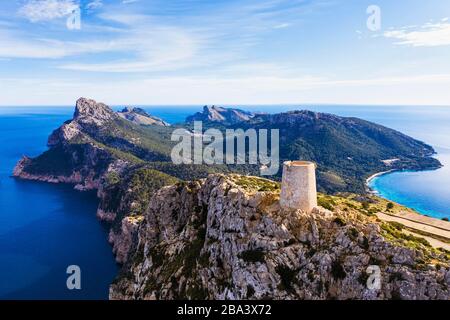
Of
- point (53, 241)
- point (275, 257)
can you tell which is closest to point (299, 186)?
point (275, 257)

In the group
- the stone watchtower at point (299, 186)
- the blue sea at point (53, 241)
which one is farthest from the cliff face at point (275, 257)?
the blue sea at point (53, 241)

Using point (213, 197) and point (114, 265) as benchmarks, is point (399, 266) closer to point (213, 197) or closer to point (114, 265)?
point (213, 197)

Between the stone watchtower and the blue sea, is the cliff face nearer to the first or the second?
the stone watchtower

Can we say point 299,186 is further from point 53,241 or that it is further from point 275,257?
point 53,241

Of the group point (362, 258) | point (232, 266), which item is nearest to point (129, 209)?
point (232, 266)

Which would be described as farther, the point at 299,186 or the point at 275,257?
the point at 299,186

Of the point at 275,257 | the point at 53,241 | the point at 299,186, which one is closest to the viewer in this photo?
the point at 275,257
